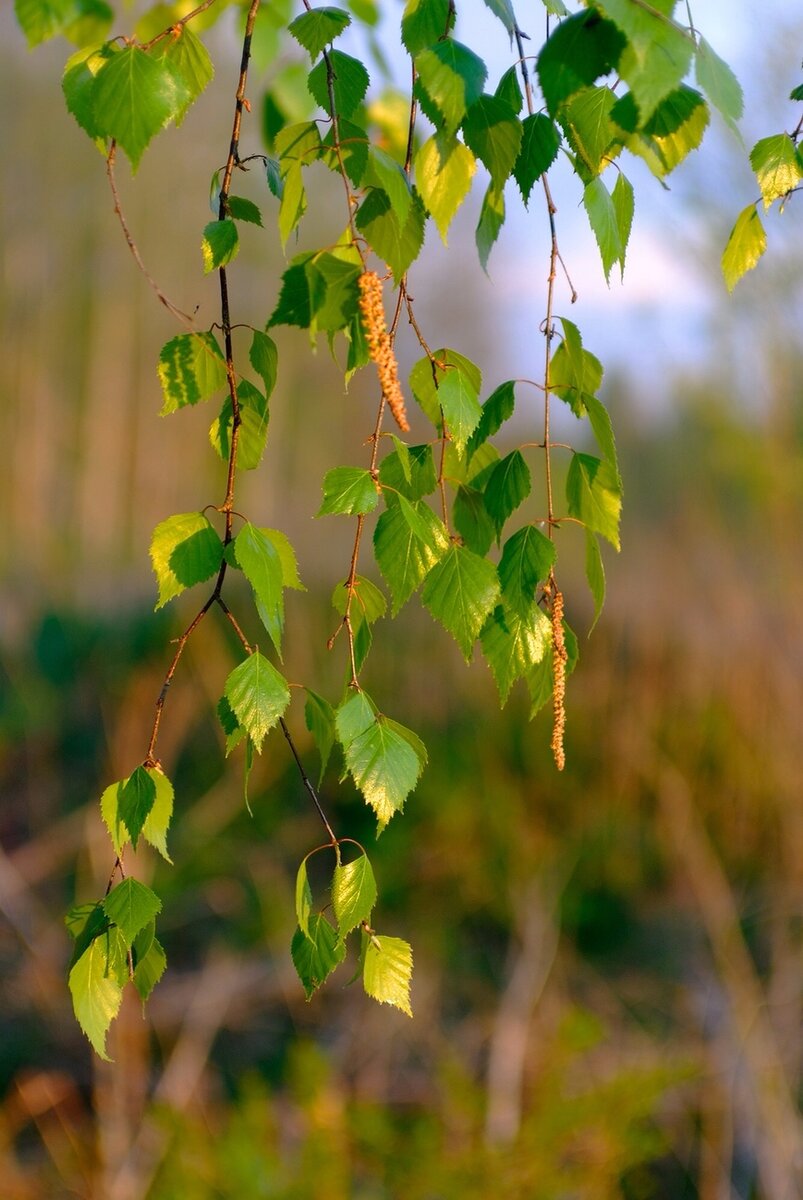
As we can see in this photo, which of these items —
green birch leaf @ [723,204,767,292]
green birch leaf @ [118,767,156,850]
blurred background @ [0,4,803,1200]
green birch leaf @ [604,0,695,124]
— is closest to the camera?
green birch leaf @ [604,0,695,124]

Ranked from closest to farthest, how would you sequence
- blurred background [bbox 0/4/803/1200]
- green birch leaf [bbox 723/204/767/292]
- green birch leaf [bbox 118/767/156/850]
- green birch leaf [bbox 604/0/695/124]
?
green birch leaf [bbox 604/0/695/124]
green birch leaf [bbox 118/767/156/850]
green birch leaf [bbox 723/204/767/292]
blurred background [bbox 0/4/803/1200]

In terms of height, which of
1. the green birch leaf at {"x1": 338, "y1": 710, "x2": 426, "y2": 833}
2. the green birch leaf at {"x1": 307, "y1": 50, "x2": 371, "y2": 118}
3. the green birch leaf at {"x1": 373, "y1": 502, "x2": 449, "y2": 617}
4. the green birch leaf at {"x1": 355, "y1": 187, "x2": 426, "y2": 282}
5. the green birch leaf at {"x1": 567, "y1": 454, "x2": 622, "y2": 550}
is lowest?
the green birch leaf at {"x1": 338, "y1": 710, "x2": 426, "y2": 833}

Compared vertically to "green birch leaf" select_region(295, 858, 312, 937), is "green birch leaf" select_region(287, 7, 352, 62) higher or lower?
higher

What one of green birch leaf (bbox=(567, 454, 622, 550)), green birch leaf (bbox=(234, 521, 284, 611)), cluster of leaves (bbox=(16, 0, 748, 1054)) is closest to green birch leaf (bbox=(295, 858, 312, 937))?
cluster of leaves (bbox=(16, 0, 748, 1054))

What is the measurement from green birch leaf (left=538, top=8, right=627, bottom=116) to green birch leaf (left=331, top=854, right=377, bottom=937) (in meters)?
0.37

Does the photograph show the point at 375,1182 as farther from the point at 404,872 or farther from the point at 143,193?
the point at 143,193

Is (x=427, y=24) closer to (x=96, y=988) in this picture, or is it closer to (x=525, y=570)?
(x=525, y=570)

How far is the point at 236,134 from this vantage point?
1.93ft

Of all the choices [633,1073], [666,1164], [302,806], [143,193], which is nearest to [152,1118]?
[633,1073]

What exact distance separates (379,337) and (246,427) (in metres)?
0.13

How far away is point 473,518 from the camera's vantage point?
64 centimetres

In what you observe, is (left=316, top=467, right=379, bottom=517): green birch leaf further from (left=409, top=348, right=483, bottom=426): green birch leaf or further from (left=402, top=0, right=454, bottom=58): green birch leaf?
(left=402, top=0, right=454, bottom=58): green birch leaf

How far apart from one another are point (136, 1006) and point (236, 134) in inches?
80.3

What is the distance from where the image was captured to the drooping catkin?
51 cm
